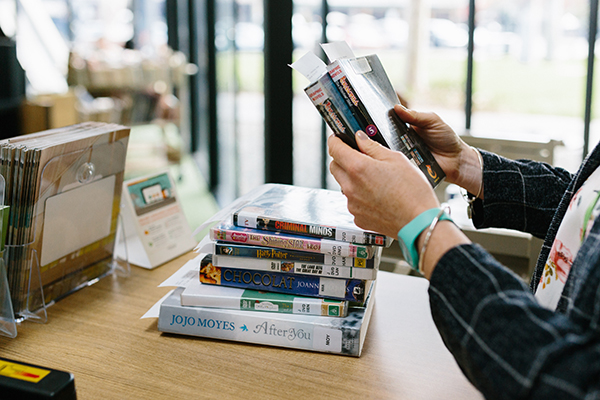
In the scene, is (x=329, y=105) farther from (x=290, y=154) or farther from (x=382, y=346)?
(x=290, y=154)

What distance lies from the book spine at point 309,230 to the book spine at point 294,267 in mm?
50

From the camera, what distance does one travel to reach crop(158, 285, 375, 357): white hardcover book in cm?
85

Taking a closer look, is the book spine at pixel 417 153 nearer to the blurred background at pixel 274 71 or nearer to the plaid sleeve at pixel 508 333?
the plaid sleeve at pixel 508 333

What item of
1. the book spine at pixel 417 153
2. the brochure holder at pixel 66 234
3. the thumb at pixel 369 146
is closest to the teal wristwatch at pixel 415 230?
the thumb at pixel 369 146

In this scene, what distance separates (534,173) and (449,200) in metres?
0.86

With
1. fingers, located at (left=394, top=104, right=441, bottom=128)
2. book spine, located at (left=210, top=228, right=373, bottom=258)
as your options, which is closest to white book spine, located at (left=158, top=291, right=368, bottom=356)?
book spine, located at (left=210, top=228, right=373, bottom=258)

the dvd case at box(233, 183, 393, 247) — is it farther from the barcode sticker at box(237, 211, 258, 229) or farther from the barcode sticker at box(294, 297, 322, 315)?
the barcode sticker at box(294, 297, 322, 315)

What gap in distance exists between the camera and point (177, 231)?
127 centimetres

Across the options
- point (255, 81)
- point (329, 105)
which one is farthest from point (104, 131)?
point (255, 81)

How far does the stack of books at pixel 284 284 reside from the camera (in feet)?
2.81

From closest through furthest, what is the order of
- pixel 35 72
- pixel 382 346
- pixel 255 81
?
pixel 382 346, pixel 255 81, pixel 35 72

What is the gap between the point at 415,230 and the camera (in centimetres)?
68

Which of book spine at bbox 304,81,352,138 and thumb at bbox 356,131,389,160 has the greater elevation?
book spine at bbox 304,81,352,138

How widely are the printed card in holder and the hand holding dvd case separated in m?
0.56
